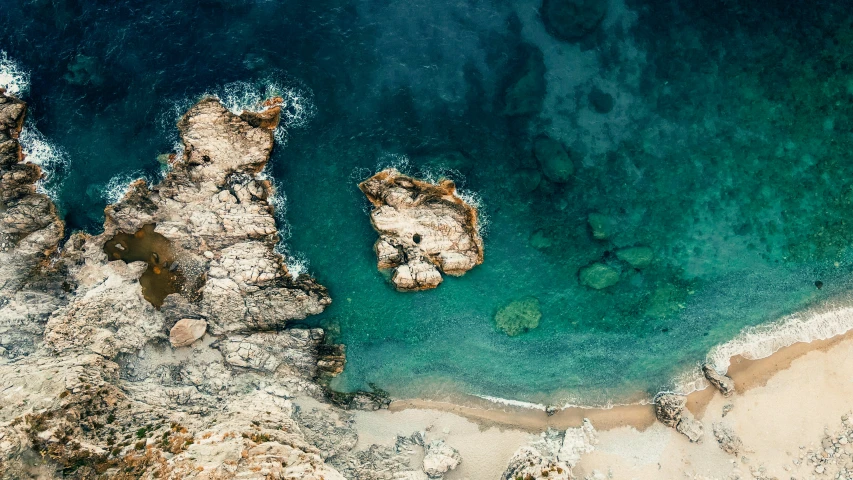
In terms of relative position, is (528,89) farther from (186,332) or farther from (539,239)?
(186,332)

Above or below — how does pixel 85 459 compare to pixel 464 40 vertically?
below

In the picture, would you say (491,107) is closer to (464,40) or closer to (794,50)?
(464,40)

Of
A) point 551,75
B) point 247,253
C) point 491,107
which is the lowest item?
point 247,253

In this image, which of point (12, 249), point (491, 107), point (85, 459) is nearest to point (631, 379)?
point (491, 107)

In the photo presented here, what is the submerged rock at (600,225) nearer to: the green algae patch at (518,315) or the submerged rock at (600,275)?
the submerged rock at (600,275)

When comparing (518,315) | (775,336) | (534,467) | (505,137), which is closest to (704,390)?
(775,336)

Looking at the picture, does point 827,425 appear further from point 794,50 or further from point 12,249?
point 12,249

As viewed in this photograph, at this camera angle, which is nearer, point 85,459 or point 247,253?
point 85,459
